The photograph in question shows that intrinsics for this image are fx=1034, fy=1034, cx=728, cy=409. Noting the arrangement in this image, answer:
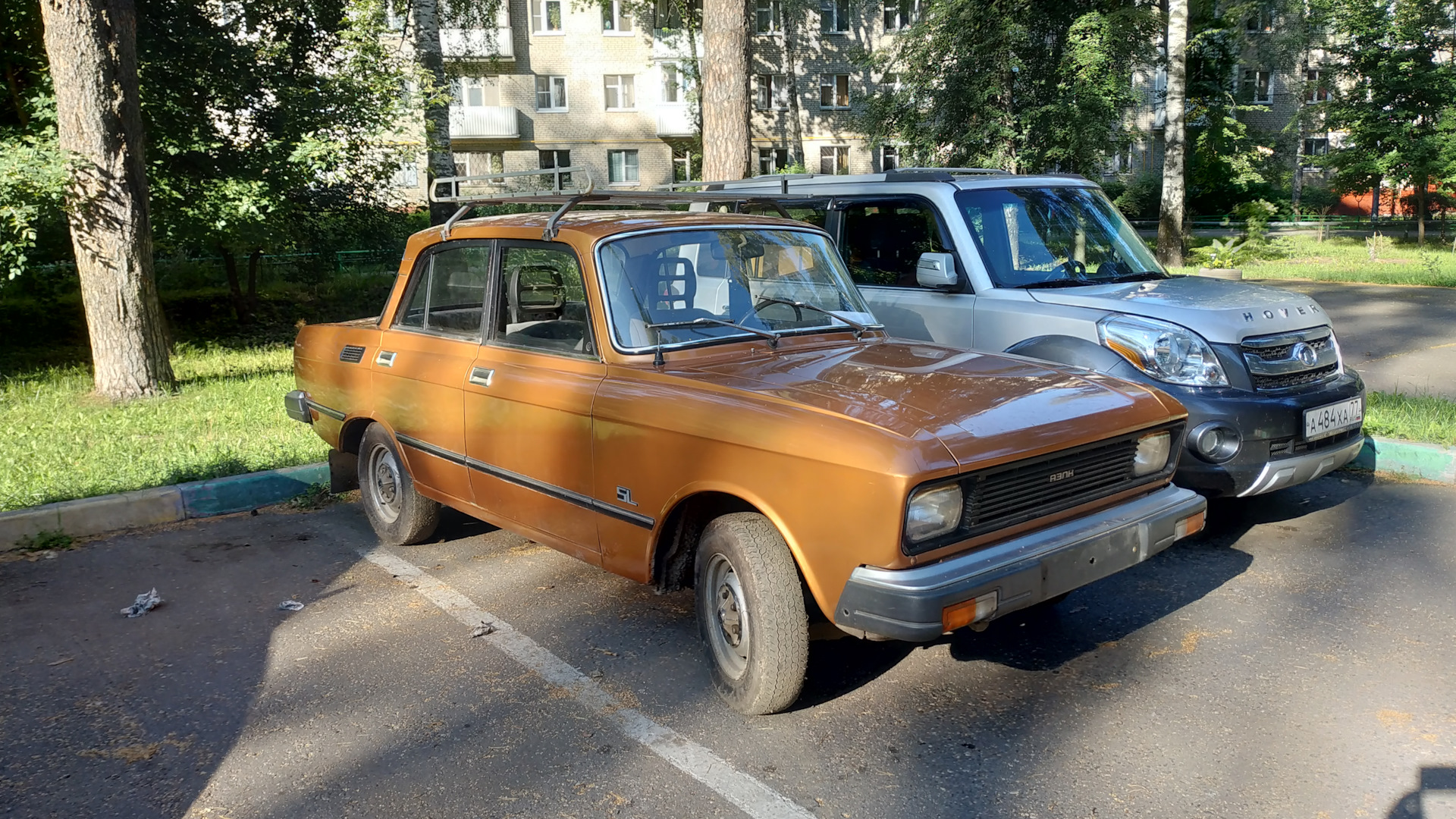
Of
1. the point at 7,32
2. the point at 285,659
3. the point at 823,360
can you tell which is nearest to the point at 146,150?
the point at 7,32

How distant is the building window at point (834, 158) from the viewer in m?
45.3

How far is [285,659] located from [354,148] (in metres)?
10.8

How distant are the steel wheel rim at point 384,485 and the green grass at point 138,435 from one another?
152 centimetres

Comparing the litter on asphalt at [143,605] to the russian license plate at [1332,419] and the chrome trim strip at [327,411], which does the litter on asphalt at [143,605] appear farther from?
the russian license plate at [1332,419]

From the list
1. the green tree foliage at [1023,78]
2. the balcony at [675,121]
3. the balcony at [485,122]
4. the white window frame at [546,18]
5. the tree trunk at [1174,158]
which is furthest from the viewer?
the balcony at [675,121]

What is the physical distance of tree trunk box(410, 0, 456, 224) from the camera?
1625 cm

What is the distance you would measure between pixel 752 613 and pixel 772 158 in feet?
144

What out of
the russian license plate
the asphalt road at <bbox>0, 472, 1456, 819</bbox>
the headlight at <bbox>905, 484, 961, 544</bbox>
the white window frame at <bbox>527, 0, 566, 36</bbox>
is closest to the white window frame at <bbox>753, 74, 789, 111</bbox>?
the white window frame at <bbox>527, 0, 566, 36</bbox>

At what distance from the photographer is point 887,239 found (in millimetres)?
6750

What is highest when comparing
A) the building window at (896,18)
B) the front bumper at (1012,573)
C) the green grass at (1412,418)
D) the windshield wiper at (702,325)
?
the building window at (896,18)

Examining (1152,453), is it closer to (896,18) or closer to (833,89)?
(896,18)

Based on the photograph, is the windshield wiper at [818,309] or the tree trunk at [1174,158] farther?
the tree trunk at [1174,158]

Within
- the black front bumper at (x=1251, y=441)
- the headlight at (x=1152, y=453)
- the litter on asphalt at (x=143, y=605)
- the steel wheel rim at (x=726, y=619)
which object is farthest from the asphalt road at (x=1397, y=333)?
the litter on asphalt at (x=143, y=605)

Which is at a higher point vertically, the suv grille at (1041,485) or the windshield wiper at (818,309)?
the windshield wiper at (818,309)
